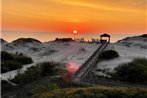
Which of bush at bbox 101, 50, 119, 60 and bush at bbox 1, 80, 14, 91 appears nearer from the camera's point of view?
bush at bbox 1, 80, 14, 91

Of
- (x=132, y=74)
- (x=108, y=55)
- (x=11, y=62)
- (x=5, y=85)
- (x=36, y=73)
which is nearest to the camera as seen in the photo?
(x=5, y=85)

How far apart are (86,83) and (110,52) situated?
2100cm

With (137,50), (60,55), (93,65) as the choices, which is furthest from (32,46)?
(93,65)

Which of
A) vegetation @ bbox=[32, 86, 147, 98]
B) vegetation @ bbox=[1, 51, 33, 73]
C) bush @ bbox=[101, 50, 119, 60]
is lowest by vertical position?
vegetation @ bbox=[32, 86, 147, 98]

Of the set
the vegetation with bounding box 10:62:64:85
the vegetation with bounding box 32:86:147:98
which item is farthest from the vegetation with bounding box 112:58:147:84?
the vegetation with bounding box 32:86:147:98

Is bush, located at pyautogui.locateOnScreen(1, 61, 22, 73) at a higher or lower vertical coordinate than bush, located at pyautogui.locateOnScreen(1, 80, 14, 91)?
higher

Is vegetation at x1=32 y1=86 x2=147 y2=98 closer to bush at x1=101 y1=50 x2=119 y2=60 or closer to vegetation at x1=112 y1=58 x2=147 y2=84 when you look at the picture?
vegetation at x1=112 y1=58 x2=147 y2=84

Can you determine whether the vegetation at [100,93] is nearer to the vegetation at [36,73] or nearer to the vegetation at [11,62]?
the vegetation at [36,73]

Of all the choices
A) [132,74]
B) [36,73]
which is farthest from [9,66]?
[132,74]

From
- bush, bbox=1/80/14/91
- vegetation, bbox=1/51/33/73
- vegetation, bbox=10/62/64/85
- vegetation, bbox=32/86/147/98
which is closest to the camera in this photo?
vegetation, bbox=32/86/147/98

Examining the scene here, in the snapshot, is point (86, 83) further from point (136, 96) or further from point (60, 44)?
point (60, 44)

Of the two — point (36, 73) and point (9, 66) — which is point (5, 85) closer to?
point (36, 73)

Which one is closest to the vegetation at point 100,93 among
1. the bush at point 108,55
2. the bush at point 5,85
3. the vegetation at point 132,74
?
the bush at point 5,85

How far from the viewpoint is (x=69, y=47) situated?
74250 mm
